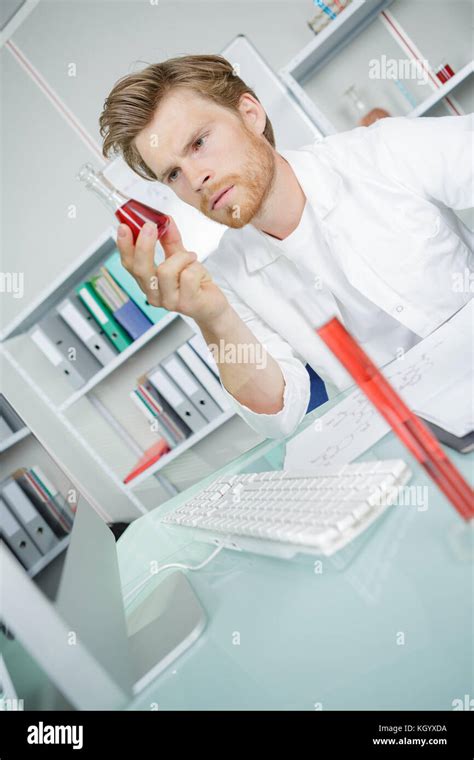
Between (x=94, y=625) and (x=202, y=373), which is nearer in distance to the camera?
(x=94, y=625)

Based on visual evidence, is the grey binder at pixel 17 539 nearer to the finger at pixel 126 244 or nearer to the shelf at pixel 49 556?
the shelf at pixel 49 556

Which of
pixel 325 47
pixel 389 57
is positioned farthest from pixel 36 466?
Answer: pixel 389 57

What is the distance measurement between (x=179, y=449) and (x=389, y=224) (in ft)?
4.74

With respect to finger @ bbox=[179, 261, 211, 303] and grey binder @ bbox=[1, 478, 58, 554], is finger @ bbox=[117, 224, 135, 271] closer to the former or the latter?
finger @ bbox=[179, 261, 211, 303]

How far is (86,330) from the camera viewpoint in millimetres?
2404

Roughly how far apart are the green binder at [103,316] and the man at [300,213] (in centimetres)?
100

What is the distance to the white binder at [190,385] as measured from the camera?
2.34m

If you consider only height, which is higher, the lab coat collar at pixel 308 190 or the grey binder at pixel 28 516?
the lab coat collar at pixel 308 190

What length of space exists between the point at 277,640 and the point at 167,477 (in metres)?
2.09

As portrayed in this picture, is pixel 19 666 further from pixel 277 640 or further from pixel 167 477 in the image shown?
pixel 167 477

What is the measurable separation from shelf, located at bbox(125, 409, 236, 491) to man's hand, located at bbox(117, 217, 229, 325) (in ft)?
4.64

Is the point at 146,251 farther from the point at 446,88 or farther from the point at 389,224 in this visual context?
the point at 446,88

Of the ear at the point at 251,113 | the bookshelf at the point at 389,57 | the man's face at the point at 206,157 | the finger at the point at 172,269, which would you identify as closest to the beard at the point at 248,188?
the man's face at the point at 206,157

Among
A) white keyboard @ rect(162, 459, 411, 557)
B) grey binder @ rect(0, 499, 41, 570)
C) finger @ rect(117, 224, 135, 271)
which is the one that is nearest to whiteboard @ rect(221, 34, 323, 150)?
finger @ rect(117, 224, 135, 271)
